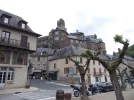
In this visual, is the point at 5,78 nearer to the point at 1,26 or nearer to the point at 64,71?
the point at 1,26

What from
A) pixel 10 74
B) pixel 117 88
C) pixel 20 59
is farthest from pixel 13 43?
pixel 117 88

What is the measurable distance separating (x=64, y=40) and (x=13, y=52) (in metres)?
38.2

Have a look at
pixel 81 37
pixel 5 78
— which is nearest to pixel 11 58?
pixel 5 78

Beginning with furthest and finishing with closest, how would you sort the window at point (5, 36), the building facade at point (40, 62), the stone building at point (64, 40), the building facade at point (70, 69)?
the stone building at point (64, 40)
the building facade at point (40, 62)
the building facade at point (70, 69)
the window at point (5, 36)

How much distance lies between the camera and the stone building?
5884cm

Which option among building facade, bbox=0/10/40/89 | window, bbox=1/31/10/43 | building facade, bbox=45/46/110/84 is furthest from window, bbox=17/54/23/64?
building facade, bbox=45/46/110/84

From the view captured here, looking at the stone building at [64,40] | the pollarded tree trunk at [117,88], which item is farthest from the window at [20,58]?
Answer: the stone building at [64,40]

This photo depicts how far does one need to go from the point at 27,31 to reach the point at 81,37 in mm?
42844

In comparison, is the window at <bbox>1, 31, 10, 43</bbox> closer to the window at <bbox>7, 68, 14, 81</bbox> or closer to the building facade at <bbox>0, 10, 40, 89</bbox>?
the building facade at <bbox>0, 10, 40, 89</bbox>

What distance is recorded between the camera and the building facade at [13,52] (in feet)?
65.9

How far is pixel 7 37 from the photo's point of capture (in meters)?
20.9

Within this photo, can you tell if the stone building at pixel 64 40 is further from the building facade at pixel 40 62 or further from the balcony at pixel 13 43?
the balcony at pixel 13 43

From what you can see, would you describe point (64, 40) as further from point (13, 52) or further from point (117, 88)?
point (117, 88)

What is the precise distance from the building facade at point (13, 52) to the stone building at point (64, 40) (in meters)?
35.3
